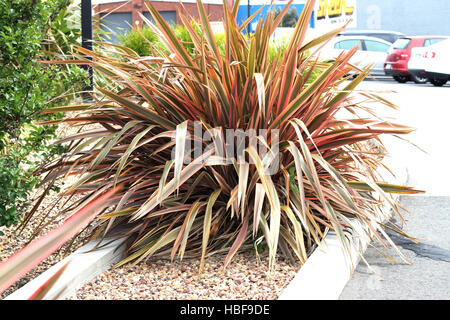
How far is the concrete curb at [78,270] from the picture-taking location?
265 cm

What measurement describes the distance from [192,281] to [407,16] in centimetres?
3358

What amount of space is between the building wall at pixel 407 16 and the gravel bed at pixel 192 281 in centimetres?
3277

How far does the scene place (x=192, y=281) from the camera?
305 centimetres

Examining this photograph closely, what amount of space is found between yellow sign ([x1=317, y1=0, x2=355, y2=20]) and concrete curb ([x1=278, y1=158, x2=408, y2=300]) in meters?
32.9

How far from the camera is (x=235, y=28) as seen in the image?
3.64 meters

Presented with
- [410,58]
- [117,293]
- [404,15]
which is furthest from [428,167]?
[404,15]

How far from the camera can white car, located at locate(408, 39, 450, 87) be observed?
1897 cm

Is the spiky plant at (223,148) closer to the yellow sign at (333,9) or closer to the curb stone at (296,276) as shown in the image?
the curb stone at (296,276)

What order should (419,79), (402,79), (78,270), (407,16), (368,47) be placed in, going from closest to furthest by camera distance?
(78,270), (419,79), (402,79), (368,47), (407,16)

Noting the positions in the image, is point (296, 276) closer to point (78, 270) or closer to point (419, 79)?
point (78, 270)

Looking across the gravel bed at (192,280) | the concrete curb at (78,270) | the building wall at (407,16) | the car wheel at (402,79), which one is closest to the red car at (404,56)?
the car wheel at (402,79)

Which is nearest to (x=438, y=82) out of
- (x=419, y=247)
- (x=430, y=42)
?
(x=430, y=42)

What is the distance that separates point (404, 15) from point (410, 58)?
1473 cm

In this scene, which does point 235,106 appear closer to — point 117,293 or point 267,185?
point 267,185
